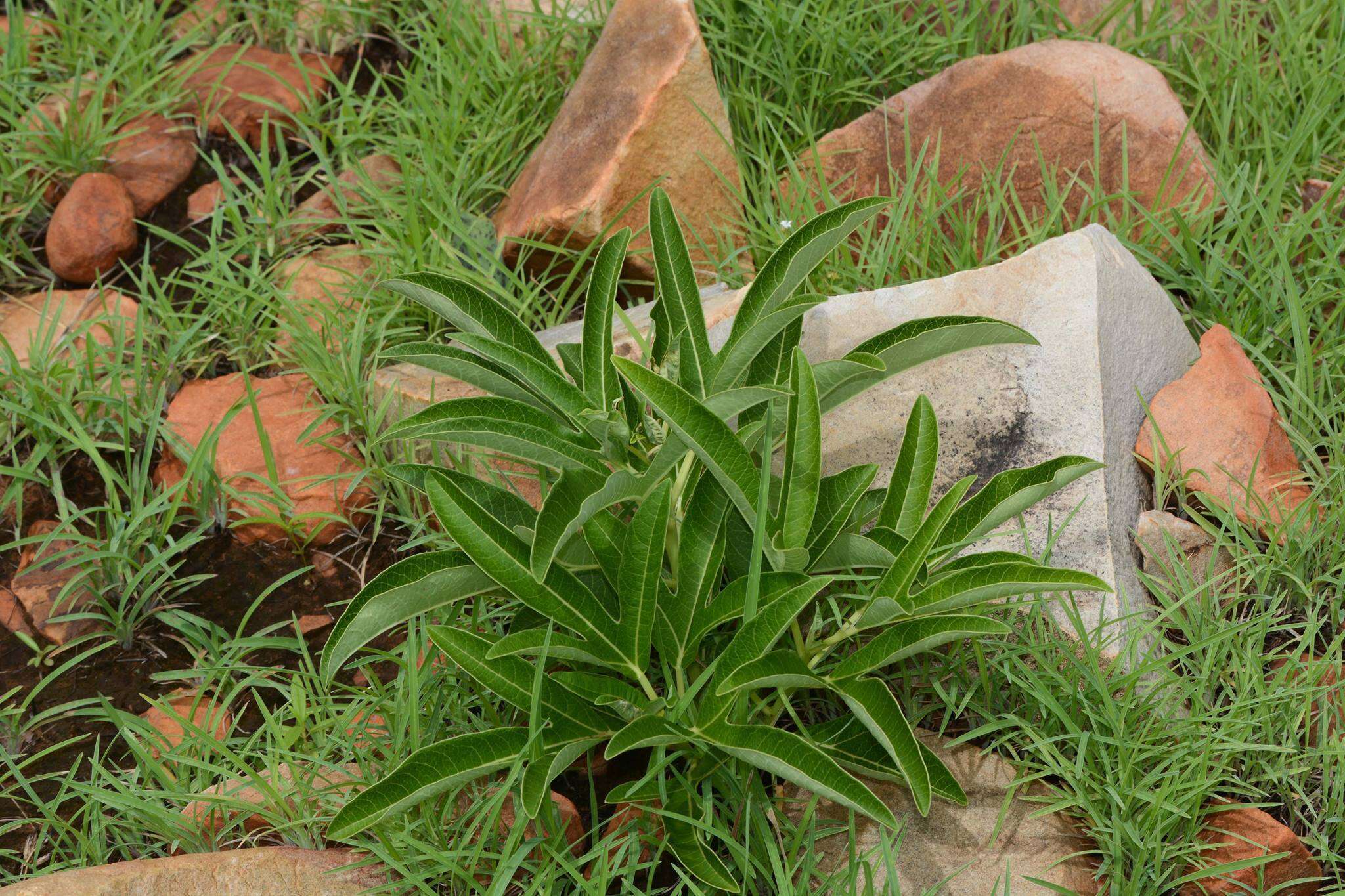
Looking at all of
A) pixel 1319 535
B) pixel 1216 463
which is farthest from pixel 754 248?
pixel 1319 535

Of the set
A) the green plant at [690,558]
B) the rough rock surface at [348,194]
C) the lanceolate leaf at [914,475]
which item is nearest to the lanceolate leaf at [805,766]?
the green plant at [690,558]

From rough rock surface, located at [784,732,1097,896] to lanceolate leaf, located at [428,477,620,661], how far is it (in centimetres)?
37

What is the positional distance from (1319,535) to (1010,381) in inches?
22.7

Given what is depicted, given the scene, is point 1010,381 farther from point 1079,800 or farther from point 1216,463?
point 1079,800

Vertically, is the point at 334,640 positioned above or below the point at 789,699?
above

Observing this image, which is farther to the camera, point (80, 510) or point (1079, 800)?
point (80, 510)

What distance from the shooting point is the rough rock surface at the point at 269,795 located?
1745 millimetres

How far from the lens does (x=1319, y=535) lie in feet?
6.37

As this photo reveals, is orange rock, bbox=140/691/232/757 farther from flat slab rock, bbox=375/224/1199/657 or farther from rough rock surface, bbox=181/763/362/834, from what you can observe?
flat slab rock, bbox=375/224/1199/657

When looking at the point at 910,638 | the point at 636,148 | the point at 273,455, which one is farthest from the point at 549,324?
the point at 910,638

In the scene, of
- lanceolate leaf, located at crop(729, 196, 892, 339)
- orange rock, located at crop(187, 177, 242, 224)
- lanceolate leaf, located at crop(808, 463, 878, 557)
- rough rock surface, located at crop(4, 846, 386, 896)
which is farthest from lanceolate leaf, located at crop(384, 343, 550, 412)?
orange rock, located at crop(187, 177, 242, 224)

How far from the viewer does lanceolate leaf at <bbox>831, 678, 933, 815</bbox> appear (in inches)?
57.2

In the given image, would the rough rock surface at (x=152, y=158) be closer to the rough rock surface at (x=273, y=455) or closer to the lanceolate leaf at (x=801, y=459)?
the rough rock surface at (x=273, y=455)

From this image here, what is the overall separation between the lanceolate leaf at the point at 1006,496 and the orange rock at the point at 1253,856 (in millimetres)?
556
